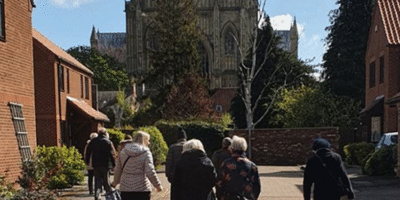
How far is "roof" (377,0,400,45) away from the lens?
23516mm

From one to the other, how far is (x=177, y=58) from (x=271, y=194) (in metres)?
33.3

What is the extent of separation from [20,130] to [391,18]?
1887cm

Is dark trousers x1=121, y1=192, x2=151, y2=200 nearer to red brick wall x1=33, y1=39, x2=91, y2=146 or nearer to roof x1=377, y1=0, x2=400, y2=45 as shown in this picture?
red brick wall x1=33, y1=39, x2=91, y2=146

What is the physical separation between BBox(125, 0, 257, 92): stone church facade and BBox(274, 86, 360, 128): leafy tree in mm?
26903

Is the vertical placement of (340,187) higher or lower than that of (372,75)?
lower

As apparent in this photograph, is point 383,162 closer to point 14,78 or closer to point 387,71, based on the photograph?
point 387,71

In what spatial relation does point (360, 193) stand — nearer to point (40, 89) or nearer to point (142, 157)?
point (142, 157)

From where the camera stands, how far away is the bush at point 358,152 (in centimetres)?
2163

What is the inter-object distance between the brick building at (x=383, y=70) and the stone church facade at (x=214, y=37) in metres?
33.2

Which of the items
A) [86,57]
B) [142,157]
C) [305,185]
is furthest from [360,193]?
[86,57]

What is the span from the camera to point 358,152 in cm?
2200

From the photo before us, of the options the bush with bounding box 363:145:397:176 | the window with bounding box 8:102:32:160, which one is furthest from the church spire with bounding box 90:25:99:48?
the window with bounding box 8:102:32:160

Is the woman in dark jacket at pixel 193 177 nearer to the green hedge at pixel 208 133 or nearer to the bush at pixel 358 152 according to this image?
the bush at pixel 358 152

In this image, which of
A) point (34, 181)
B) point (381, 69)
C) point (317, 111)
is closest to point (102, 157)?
point (34, 181)
